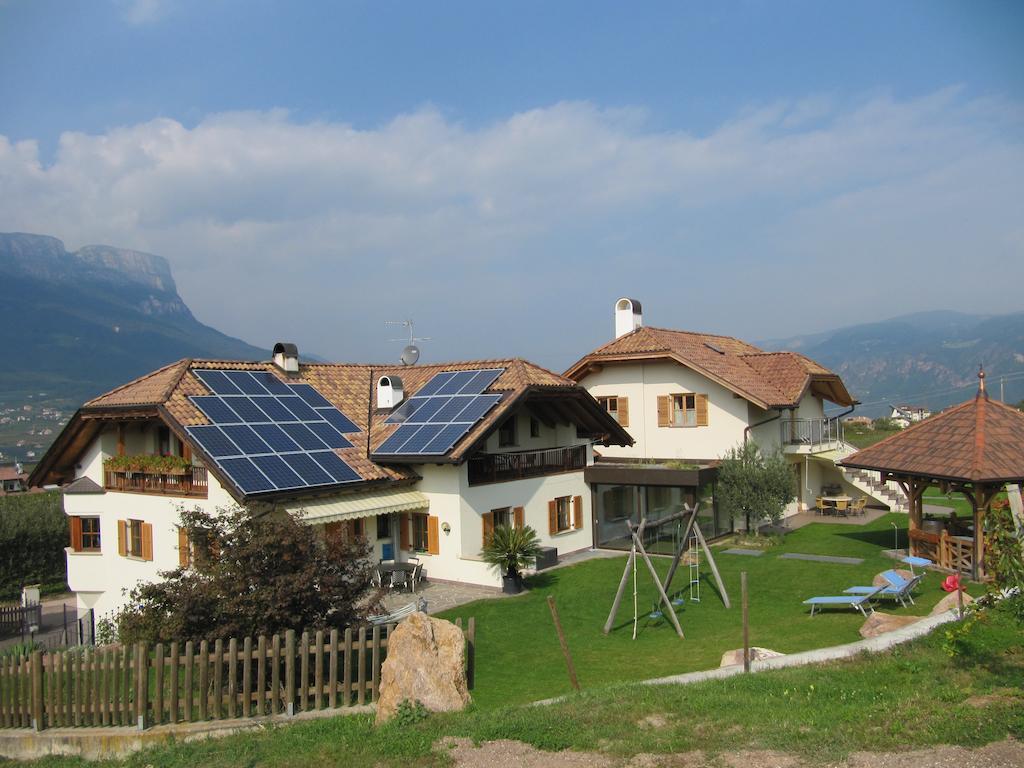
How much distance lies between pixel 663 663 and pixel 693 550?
1091cm

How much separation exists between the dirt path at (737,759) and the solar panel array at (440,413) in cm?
1397

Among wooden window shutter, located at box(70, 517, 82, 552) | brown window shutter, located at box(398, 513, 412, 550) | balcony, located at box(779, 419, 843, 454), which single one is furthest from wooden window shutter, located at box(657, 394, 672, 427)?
wooden window shutter, located at box(70, 517, 82, 552)

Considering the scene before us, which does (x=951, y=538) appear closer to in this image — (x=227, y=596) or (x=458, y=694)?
(x=458, y=694)

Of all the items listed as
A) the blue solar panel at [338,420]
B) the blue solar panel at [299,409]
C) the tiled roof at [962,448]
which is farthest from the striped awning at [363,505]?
the tiled roof at [962,448]

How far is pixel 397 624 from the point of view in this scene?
460 inches

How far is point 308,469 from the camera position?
879 inches

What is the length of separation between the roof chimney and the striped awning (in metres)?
6.84

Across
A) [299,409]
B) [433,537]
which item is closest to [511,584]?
[433,537]

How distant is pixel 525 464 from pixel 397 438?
410 cm

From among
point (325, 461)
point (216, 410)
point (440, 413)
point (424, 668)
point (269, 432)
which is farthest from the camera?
point (440, 413)

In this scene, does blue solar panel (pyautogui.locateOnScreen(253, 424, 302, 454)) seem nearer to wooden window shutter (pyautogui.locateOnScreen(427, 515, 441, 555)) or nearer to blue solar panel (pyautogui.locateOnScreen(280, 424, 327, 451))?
blue solar panel (pyautogui.locateOnScreen(280, 424, 327, 451))

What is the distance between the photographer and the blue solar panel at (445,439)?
2281 centimetres

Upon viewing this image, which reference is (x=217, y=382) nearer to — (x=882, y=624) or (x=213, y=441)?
(x=213, y=441)

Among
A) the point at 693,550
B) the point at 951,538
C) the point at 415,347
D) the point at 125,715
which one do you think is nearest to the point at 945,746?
the point at 125,715
